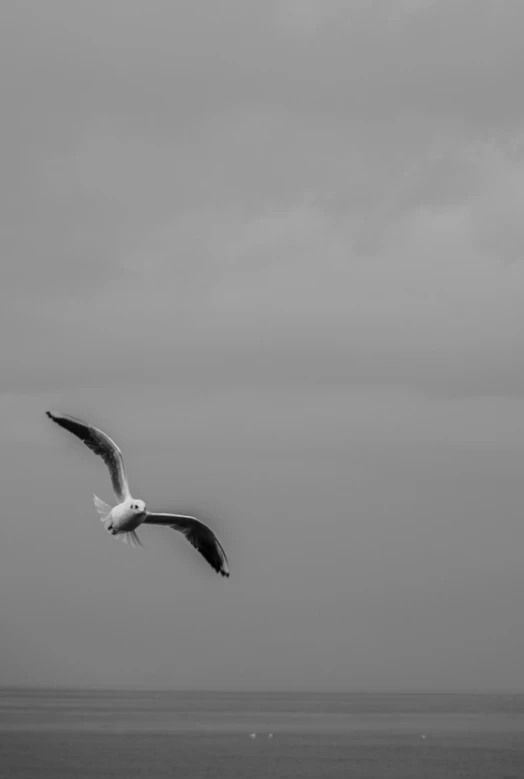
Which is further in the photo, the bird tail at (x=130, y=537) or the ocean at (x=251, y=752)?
the ocean at (x=251, y=752)

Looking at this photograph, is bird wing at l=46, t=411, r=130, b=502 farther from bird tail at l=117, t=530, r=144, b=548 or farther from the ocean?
the ocean

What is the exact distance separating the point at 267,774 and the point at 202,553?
47.5 metres

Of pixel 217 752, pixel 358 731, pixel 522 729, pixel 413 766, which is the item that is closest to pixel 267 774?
pixel 413 766

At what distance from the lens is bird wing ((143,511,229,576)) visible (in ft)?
99.7

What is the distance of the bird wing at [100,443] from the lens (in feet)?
96.7

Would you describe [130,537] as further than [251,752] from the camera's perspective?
No

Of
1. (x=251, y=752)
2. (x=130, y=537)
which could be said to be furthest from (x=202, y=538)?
(x=251, y=752)

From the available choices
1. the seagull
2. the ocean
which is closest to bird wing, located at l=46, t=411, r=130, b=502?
the seagull

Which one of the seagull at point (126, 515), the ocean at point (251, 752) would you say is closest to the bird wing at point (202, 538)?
the seagull at point (126, 515)

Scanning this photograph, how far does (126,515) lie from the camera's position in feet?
93.3

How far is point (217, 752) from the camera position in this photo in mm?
94375

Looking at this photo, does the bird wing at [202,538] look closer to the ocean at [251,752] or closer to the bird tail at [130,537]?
the bird tail at [130,537]

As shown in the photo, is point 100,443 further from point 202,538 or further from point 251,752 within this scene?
point 251,752

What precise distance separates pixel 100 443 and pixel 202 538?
3381mm
